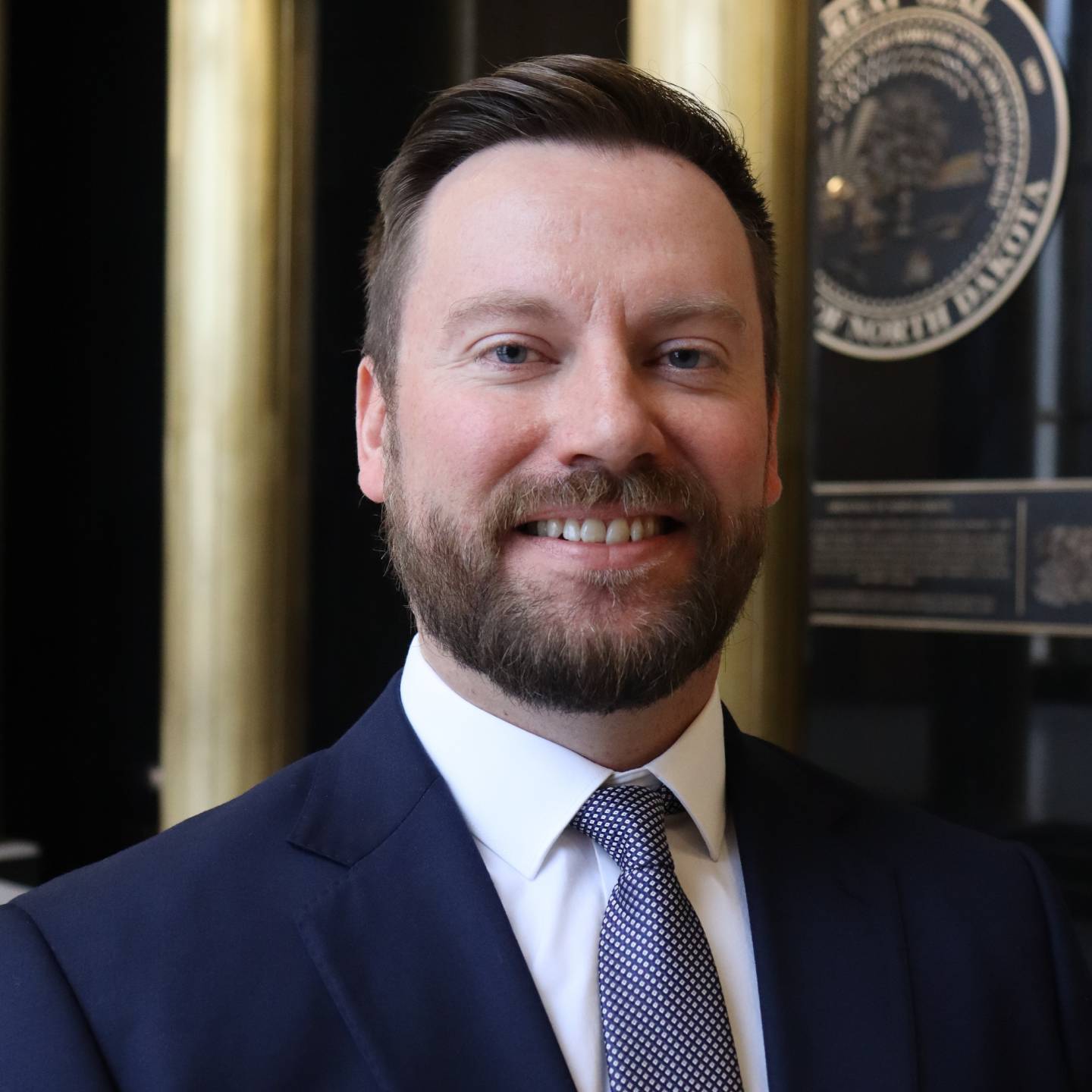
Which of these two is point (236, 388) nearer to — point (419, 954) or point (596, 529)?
point (596, 529)

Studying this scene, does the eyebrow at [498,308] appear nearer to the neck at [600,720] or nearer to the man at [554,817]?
the man at [554,817]

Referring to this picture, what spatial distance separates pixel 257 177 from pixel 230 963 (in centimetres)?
204

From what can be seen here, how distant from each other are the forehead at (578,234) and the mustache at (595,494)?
16 cm

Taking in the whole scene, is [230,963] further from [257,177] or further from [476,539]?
[257,177]

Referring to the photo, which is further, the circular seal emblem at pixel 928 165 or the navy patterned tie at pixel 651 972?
the circular seal emblem at pixel 928 165

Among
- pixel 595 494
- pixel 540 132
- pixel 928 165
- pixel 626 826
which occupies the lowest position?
pixel 626 826

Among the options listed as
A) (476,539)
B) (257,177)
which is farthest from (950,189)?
(476,539)

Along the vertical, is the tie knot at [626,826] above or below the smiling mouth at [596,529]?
below

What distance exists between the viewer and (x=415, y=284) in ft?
4.68

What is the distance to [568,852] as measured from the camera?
132 cm

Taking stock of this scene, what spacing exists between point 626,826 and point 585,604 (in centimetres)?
22

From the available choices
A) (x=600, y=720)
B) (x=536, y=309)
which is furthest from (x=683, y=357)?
(x=600, y=720)

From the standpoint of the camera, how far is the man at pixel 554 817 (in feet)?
3.85

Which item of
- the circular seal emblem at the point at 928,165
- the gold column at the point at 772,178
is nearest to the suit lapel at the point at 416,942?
the gold column at the point at 772,178
